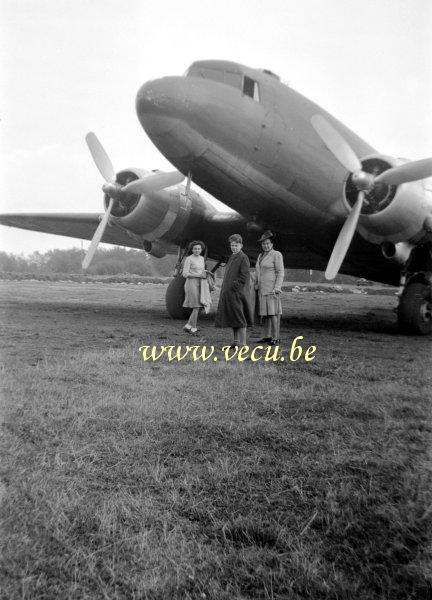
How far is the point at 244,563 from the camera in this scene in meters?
1.81

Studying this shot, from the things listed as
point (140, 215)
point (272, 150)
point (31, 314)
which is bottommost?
point (31, 314)

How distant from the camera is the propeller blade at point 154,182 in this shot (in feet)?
32.3

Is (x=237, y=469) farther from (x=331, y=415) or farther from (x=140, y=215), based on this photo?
(x=140, y=215)

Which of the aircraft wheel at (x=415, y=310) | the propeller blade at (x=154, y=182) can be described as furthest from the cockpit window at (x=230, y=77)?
the aircraft wheel at (x=415, y=310)

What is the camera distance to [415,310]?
9.13 meters

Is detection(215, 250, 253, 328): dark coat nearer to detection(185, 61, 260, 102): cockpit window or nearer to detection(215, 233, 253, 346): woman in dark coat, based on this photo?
detection(215, 233, 253, 346): woman in dark coat

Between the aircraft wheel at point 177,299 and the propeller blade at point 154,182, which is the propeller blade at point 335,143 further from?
the aircraft wheel at point 177,299

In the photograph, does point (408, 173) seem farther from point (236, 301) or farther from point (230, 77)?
point (236, 301)

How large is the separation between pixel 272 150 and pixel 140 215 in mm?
3544

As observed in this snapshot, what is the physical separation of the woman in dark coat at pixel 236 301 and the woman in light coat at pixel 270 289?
0.43m

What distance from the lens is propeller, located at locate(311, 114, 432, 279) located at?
25.6 feet

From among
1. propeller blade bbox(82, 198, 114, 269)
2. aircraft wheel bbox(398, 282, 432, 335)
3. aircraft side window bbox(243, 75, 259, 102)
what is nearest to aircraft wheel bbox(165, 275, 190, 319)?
propeller blade bbox(82, 198, 114, 269)

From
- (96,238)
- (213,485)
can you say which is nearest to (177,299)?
(96,238)

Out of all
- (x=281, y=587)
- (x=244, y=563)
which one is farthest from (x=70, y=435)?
(x=281, y=587)
